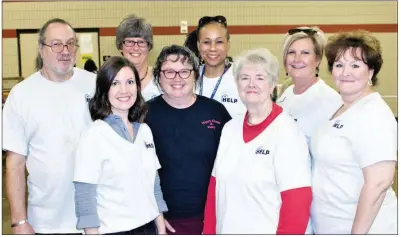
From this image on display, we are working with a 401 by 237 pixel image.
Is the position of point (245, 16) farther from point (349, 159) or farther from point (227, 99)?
point (349, 159)

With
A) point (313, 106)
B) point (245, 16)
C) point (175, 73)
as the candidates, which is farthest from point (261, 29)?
point (175, 73)

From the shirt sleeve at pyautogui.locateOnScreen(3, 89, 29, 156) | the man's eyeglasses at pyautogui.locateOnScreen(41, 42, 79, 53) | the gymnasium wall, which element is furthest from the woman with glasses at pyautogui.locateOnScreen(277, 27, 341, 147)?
the gymnasium wall

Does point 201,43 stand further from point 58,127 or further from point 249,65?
point 58,127

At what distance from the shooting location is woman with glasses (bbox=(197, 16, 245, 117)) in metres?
2.92

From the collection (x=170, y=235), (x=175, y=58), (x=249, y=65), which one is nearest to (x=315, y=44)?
(x=249, y=65)

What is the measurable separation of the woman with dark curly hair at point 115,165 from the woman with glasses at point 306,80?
3.34 feet

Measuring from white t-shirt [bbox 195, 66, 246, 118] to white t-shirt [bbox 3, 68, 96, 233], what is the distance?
0.87 metres

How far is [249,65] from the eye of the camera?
210 cm

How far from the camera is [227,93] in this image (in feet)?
9.61

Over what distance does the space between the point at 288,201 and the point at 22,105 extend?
63.3 inches

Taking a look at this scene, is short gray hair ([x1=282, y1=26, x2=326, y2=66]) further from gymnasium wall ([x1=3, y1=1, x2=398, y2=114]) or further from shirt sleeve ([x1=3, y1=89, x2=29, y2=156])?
gymnasium wall ([x1=3, y1=1, x2=398, y2=114])

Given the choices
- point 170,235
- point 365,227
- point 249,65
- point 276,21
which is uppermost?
point 276,21

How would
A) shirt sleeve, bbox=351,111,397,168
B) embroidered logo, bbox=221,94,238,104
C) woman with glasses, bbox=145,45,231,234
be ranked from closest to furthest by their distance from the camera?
shirt sleeve, bbox=351,111,397,168 → woman with glasses, bbox=145,45,231,234 → embroidered logo, bbox=221,94,238,104

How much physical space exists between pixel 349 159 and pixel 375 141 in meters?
0.15
